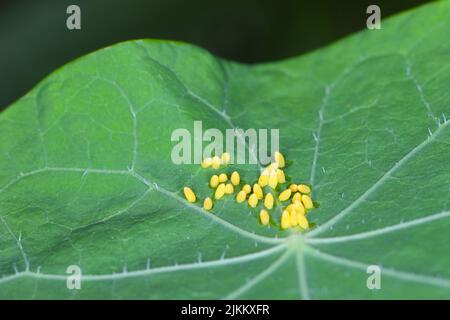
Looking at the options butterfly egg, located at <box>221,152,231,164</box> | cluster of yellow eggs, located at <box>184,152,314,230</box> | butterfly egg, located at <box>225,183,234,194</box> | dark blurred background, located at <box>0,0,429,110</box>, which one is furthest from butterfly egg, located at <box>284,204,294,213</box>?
dark blurred background, located at <box>0,0,429,110</box>

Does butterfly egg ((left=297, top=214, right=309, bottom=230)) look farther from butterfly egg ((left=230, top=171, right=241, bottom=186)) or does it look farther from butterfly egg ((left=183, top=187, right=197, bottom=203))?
butterfly egg ((left=183, top=187, right=197, bottom=203))

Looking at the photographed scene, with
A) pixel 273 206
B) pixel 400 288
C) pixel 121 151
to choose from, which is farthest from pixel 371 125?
pixel 121 151

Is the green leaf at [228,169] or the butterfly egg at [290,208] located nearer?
the green leaf at [228,169]

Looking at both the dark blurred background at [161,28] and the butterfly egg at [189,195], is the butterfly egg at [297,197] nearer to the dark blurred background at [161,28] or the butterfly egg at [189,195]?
the butterfly egg at [189,195]

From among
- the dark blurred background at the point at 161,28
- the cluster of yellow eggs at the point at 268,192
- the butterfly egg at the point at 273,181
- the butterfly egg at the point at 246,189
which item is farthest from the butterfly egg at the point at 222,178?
the dark blurred background at the point at 161,28

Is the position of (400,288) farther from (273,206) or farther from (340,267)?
(273,206)

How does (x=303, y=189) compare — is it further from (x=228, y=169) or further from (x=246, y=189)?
(x=228, y=169)

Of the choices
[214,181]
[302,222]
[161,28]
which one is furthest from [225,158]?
[161,28]
